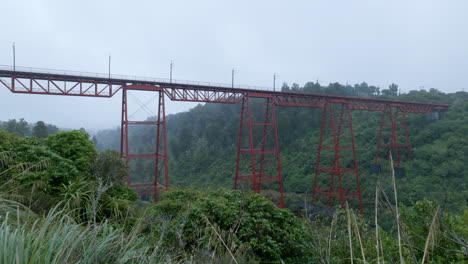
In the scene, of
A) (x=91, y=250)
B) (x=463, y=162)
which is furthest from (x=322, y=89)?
(x=91, y=250)

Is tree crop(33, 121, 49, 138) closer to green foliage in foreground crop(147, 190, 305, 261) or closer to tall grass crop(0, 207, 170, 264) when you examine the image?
green foliage in foreground crop(147, 190, 305, 261)

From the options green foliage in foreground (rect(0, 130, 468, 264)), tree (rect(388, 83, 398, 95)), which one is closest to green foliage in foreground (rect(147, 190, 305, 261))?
green foliage in foreground (rect(0, 130, 468, 264))

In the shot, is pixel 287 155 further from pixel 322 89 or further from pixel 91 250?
pixel 91 250

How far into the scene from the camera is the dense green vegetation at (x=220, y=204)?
68.5 inches

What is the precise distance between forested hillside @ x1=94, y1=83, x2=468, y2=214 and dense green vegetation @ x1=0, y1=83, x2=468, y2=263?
0.09m

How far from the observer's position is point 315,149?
73.8 ft

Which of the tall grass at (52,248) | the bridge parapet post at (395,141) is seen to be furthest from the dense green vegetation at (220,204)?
the bridge parapet post at (395,141)

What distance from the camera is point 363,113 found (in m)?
25.5

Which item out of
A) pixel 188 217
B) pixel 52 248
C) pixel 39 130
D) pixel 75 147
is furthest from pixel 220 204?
pixel 39 130

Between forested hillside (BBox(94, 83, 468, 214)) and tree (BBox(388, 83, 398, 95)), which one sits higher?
tree (BBox(388, 83, 398, 95))

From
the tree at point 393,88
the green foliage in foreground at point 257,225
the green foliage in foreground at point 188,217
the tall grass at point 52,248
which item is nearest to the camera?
the tall grass at point 52,248

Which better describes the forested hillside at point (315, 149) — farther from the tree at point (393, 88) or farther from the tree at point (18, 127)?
the tree at point (393, 88)

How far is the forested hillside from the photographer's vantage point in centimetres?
1550

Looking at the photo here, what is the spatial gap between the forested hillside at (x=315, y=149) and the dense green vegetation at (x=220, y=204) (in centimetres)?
9
